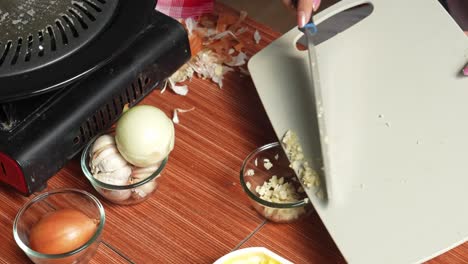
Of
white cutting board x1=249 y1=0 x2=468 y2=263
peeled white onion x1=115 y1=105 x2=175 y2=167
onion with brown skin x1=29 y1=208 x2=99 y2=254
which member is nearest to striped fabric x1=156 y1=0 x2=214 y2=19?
white cutting board x1=249 y1=0 x2=468 y2=263

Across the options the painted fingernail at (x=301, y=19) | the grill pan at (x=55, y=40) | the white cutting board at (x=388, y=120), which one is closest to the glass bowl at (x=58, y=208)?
the grill pan at (x=55, y=40)

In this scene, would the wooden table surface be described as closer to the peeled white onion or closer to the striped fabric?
the peeled white onion

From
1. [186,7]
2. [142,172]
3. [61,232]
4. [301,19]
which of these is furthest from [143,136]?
[186,7]

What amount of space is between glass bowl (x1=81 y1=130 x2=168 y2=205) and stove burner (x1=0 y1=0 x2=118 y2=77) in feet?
0.49

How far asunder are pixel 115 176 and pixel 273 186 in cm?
22

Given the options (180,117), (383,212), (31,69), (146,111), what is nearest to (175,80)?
(180,117)

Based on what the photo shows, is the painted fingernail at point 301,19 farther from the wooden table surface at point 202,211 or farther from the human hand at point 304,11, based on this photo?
the wooden table surface at point 202,211

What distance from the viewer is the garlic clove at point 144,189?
978 mm

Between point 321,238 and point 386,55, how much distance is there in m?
0.30

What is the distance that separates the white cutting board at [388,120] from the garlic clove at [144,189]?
19cm

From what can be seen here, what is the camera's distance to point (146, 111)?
0.96m

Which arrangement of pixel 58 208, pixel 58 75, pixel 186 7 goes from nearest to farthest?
pixel 58 75 < pixel 58 208 < pixel 186 7

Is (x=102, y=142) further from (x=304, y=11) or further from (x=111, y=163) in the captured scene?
(x=304, y=11)

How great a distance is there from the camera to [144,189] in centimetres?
99
